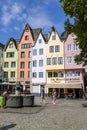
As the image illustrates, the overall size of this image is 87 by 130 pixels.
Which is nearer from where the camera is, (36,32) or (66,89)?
(66,89)

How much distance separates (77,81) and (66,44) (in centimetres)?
967

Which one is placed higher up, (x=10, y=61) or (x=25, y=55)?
(x=25, y=55)

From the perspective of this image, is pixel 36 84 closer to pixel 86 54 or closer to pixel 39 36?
pixel 39 36

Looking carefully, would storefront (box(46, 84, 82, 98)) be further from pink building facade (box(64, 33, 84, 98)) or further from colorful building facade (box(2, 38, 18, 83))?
colorful building facade (box(2, 38, 18, 83))

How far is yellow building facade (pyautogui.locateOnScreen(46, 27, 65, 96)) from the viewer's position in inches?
2239

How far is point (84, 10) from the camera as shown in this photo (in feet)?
60.8

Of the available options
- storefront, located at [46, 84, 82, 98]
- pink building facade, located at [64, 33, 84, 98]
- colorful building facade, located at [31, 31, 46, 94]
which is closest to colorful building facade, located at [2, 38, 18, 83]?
colorful building facade, located at [31, 31, 46, 94]

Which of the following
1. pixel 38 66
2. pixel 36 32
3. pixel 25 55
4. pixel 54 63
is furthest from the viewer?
pixel 36 32

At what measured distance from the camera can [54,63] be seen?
58.2 m

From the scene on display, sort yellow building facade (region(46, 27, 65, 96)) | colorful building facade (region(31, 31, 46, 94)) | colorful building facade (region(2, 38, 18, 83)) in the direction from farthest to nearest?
A: colorful building facade (region(2, 38, 18, 83)), colorful building facade (region(31, 31, 46, 94)), yellow building facade (region(46, 27, 65, 96))

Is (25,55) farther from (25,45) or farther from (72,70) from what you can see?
(72,70)

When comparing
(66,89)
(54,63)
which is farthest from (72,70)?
(54,63)

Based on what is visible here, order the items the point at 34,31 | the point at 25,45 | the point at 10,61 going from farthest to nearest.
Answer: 1. the point at 34,31
2. the point at 10,61
3. the point at 25,45

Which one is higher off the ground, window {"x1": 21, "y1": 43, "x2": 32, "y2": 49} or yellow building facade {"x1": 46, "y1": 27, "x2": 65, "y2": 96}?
window {"x1": 21, "y1": 43, "x2": 32, "y2": 49}
